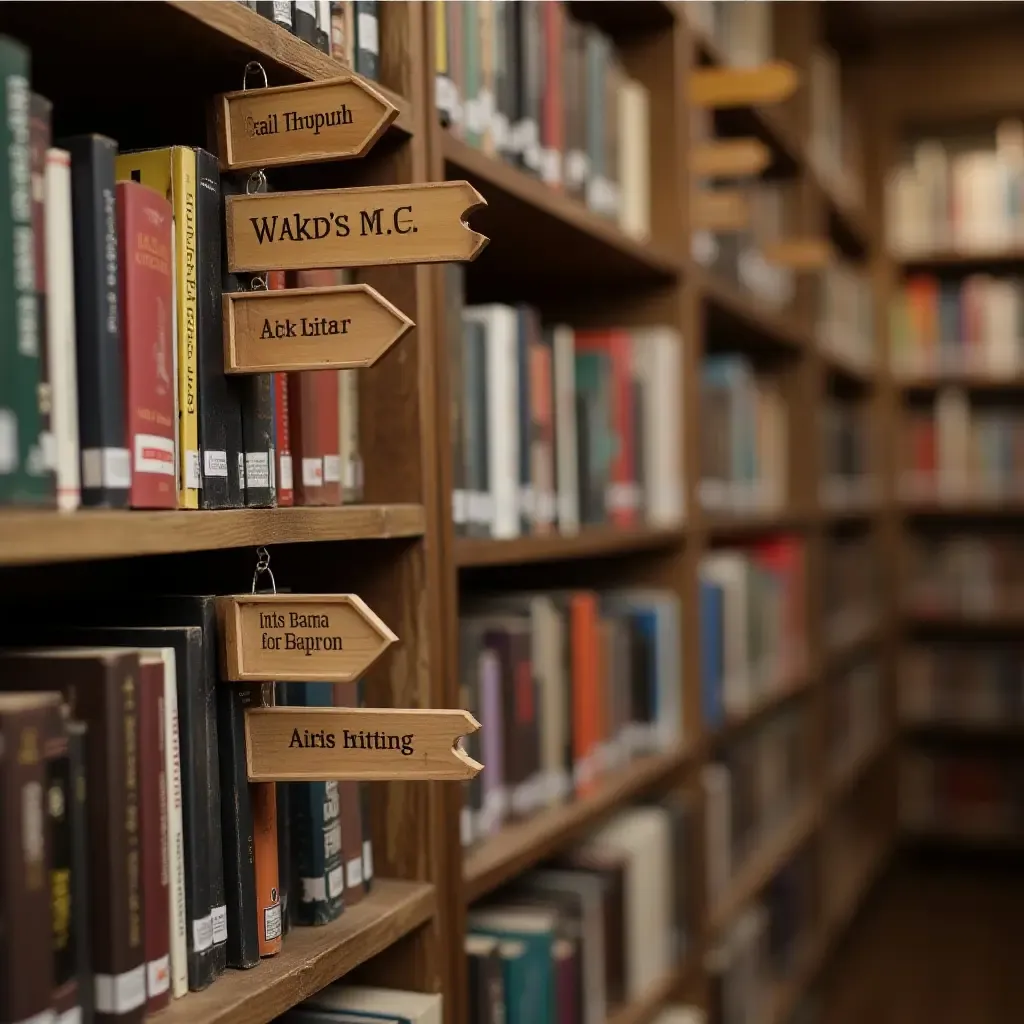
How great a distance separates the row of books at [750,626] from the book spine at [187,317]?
1457mm

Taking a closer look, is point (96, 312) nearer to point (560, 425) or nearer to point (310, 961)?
point (310, 961)

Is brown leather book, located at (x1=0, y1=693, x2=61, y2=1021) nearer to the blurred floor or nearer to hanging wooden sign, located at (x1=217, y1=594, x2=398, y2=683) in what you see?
hanging wooden sign, located at (x1=217, y1=594, x2=398, y2=683)

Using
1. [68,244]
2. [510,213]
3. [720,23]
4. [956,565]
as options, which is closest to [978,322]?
[956,565]

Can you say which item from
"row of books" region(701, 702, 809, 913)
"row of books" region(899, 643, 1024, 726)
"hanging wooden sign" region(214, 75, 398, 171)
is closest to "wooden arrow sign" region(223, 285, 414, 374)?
"hanging wooden sign" region(214, 75, 398, 171)

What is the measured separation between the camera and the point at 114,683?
0.89 metres

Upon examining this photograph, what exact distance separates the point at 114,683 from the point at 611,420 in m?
1.24

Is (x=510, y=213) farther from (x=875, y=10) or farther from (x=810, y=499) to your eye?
(x=875, y=10)

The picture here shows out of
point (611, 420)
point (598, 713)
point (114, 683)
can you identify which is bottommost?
point (598, 713)

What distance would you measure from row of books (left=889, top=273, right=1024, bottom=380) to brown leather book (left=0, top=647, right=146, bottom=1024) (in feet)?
13.3

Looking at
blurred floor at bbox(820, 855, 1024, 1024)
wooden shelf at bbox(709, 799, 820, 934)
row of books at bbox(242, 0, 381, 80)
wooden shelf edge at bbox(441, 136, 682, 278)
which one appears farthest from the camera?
blurred floor at bbox(820, 855, 1024, 1024)

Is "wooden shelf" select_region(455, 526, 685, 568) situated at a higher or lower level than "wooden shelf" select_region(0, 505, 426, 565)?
lower

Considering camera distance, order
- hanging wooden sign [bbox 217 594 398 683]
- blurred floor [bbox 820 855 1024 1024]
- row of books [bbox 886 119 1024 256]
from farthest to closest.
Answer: row of books [bbox 886 119 1024 256]
blurred floor [bbox 820 855 1024 1024]
hanging wooden sign [bbox 217 594 398 683]

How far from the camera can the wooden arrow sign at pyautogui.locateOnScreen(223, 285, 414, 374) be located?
1.01 m

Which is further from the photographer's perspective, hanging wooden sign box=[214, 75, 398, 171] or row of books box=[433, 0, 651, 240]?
row of books box=[433, 0, 651, 240]
